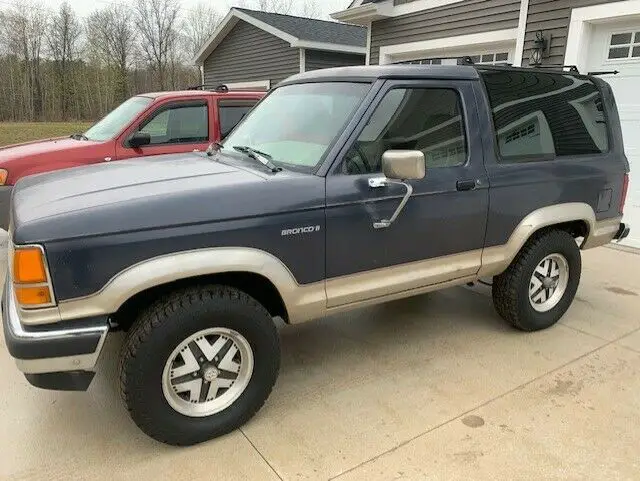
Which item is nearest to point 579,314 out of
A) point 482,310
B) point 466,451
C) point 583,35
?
point 482,310

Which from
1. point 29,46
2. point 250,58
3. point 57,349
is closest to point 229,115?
point 57,349

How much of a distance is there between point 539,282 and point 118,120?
5.16 metres

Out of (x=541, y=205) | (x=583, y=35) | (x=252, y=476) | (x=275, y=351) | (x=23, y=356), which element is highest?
(x=583, y=35)

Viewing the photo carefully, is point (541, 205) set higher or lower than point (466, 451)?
higher

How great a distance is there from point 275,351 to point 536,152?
2362 millimetres

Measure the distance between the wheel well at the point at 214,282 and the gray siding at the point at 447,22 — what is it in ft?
21.9

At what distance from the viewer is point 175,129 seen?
6.31 metres

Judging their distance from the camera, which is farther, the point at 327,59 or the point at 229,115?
the point at 327,59

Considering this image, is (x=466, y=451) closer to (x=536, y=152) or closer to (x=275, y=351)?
(x=275, y=351)

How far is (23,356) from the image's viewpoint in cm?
A: 220

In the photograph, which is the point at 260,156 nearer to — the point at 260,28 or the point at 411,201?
the point at 411,201

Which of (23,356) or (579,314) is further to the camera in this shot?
(579,314)

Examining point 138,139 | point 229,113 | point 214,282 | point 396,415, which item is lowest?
point 396,415

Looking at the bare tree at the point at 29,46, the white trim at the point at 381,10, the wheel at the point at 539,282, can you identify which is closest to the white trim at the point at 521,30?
the white trim at the point at 381,10
